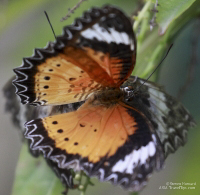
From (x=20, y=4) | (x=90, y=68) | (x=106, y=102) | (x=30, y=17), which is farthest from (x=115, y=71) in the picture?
(x=30, y=17)

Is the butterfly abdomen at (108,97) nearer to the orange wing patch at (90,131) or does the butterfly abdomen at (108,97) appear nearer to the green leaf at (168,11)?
the orange wing patch at (90,131)

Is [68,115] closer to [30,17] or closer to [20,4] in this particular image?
[20,4]

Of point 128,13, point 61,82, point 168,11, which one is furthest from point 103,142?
point 128,13

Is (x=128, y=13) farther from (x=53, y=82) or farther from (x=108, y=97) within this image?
(x=53, y=82)

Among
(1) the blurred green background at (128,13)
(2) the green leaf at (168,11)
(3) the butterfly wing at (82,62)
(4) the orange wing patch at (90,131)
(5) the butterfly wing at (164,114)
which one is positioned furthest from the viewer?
(1) the blurred green background at (128,13)

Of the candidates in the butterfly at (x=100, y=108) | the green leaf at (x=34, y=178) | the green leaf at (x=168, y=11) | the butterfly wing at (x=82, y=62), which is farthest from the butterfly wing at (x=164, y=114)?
the green leaf at (x=34, y=178)

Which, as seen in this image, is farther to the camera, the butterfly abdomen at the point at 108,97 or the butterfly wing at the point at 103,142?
the butterfly abdomen at the point at 108,97
